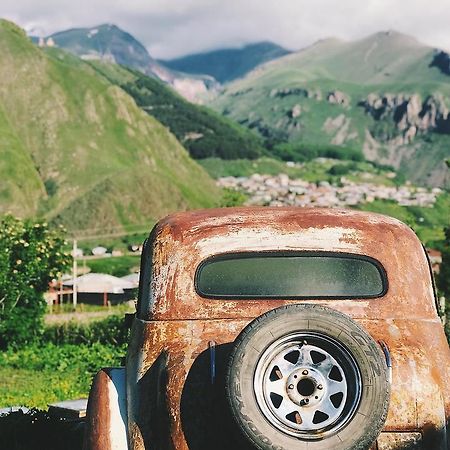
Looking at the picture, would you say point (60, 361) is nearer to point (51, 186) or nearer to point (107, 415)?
point (107, 415)

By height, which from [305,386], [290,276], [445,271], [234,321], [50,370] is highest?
[445,271]

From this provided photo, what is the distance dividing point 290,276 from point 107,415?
1.20 metres

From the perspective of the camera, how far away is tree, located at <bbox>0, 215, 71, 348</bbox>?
A: 2859cm

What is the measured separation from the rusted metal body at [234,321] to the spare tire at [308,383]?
0.34 m

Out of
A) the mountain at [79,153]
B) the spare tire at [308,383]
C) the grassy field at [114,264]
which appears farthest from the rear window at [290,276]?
the mountain at [79,153]

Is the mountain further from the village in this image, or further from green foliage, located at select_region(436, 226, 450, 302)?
green foliage, located at select_region(436, 226, 450, 302)

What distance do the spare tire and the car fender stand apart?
785 mm

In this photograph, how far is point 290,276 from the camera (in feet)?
14.9

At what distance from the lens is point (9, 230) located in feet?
97.5

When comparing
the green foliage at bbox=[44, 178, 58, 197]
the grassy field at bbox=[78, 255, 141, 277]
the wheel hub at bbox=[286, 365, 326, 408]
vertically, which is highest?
the green foliage at bbox=[44, 178, 58, 197]

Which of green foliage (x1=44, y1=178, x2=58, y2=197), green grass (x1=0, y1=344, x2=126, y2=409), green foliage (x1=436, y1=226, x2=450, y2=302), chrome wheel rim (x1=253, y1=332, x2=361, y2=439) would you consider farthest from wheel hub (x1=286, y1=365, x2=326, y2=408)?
green foliage (x1=44, y1=178, x2=58, y2=197)

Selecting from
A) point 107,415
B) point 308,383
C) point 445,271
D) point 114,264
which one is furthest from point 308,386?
point 114,264

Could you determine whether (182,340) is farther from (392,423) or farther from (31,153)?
(31,153)

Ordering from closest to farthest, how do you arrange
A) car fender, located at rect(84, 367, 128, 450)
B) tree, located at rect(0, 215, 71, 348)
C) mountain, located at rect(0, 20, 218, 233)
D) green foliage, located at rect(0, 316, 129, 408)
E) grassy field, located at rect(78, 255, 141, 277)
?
car fender, located at rect(84, 367, 128, 450) → green foliage, located at rect(0, 316, 129, 408) → tree, located at rect(0, 215, 71, 348) → grassy field, located at rect(78, 255, 141, 277) → mountain, located at rect(0, 20, 218, 233)
